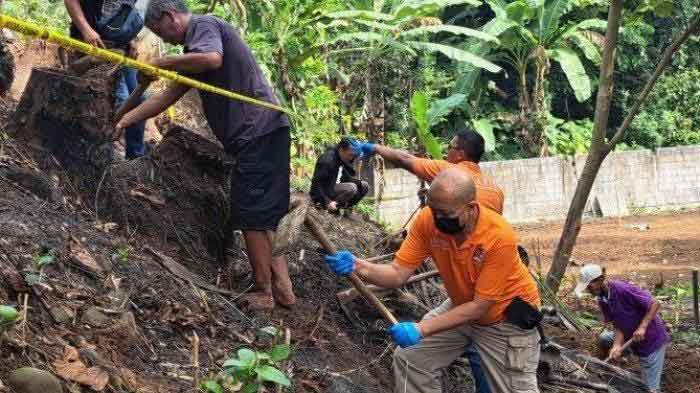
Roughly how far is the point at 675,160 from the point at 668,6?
14.0 m

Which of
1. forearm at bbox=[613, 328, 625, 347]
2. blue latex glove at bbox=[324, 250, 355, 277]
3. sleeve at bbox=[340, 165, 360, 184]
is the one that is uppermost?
sleeve at bbox=[340, 165, 360, 184]

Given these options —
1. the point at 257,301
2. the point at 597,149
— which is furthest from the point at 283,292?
the point at 597,149

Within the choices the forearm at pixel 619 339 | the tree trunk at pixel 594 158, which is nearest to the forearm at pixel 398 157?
the forearm at pixel 619 339

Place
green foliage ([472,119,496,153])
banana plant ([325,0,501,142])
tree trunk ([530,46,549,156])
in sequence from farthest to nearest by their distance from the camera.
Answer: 1. tree trunk ([530,46,549,156])
2. green foliage ([472,119,496,153])
3. banana plant ([325,0,501,142])

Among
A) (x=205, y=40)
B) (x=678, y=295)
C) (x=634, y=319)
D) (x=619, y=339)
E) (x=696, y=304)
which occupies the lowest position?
(x=678, y=295)

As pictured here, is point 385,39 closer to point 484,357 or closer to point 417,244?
point 417,244

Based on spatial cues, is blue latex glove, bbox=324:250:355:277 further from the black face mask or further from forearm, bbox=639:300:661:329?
forearm, bbox=639:300:661:329

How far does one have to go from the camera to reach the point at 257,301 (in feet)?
16.3

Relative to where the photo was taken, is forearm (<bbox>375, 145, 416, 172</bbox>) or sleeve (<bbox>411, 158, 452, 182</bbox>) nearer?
sleeve (<bbox>411, 158, 452, 182</bbox>)

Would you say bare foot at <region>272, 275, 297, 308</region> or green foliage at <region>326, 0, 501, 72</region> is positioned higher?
green foliage at <region>326, 0, 501, 72</region>

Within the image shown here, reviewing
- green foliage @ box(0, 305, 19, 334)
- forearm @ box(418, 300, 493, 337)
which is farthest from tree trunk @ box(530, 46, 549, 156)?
green foliage @ box(0, 305, 19, 334)

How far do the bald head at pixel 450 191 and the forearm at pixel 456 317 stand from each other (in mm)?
533

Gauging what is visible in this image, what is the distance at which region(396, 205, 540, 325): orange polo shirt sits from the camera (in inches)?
170

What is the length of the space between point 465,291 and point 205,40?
6.25 feet
